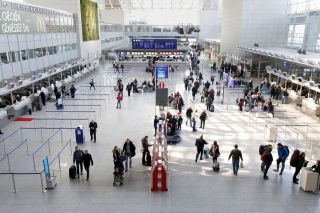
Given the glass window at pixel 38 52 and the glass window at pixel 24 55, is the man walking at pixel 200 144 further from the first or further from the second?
the glass window at pixel 38 52

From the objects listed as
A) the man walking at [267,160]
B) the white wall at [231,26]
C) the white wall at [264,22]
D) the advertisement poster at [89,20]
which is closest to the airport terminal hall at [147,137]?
the man walking at [267,160]

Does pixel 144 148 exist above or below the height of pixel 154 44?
below

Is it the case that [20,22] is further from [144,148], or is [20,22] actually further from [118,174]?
[118,174]

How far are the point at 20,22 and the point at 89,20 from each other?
19191mm

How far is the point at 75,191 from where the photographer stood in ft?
29.5

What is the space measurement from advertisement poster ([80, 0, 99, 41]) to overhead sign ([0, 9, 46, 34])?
38.7 ft

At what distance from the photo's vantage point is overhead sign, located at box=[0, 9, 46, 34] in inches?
730

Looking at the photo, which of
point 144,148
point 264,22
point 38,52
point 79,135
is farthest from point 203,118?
point 264,22

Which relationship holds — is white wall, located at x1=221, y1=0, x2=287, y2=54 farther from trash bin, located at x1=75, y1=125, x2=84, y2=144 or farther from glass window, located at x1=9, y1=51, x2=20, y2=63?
trash bin, located at x1=75, y1=125, x2=84, y2=144

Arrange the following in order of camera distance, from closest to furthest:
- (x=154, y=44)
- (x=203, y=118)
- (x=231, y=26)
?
(x=203, y=118)
(x=154, y=44)
(x=231, y=26)

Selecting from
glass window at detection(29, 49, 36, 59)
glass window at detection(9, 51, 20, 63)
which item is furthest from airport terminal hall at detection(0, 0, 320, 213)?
glass window at detection(29, 49, 36, 59)

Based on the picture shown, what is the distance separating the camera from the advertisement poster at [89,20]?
36606mm

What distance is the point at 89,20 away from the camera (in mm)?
39281

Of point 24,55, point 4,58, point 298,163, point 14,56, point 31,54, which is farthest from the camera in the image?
point 31,54
